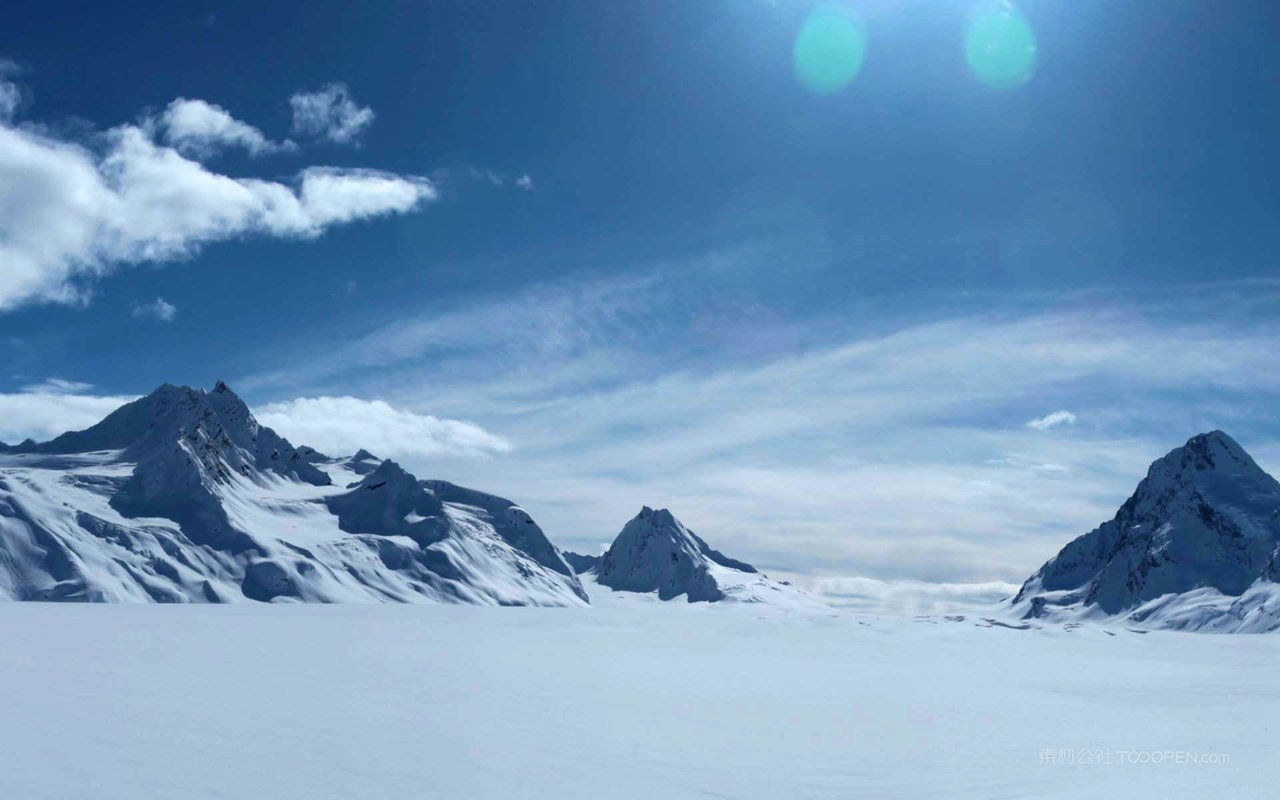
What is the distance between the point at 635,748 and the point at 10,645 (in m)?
25.9

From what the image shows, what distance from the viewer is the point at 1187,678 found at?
52.1 m

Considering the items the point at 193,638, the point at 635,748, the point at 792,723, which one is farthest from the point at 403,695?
the point at 193,638

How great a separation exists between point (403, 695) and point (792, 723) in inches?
464

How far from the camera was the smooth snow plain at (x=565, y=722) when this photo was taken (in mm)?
17547

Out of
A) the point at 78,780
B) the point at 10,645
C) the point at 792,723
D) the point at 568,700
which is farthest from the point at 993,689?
the point at 10,645

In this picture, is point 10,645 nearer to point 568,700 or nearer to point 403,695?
point 403,695

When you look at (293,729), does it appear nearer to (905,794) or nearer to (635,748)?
(635,748)

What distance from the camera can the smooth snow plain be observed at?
57.6 feet

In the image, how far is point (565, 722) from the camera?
25109mm

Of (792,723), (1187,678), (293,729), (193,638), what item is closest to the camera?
(293,729)

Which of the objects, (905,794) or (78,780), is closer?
(78,780)

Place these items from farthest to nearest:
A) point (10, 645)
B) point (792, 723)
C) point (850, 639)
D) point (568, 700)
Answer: point (850, 639)
point (10, 645)
point (568, 700)
point (792, 723)

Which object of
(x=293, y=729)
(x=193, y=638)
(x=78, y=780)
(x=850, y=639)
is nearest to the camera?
(x=78, y=780)

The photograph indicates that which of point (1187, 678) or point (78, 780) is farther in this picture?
point (1187, 678)
